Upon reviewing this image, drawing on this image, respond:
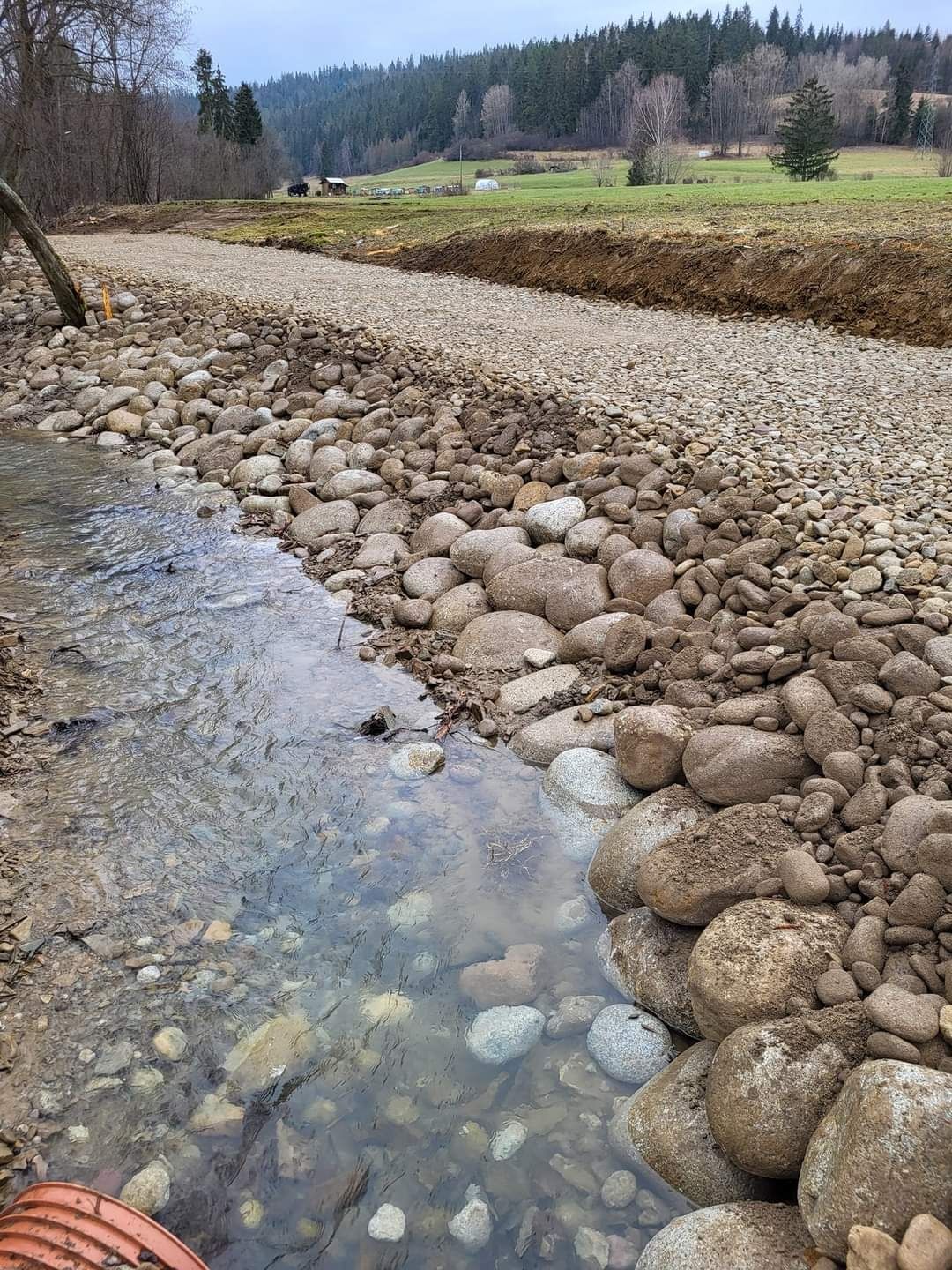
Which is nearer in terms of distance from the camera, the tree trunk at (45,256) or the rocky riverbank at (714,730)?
the rocky riverbank at (714,730)

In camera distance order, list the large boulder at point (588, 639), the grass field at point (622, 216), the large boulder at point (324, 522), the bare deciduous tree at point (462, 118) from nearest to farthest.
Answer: the large boulder at point (588, 639) → the large boulder at point (324, 522) → the grass field at point (622, 216) → the bare deciduous tree at point (462, 118)

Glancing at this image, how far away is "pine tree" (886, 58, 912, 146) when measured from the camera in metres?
58.5

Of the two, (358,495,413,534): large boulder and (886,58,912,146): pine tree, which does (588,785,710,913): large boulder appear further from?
(886,58,912,146): pine tree

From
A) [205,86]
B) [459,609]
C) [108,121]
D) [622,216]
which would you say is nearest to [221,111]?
[205,86]

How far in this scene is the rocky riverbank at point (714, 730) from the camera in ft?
9.25

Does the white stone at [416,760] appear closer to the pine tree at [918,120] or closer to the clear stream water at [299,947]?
the clear stream water at [299,947]

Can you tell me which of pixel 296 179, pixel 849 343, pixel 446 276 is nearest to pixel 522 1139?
pixel 849 343

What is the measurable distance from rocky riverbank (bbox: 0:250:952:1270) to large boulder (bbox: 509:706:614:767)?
2 centimetres

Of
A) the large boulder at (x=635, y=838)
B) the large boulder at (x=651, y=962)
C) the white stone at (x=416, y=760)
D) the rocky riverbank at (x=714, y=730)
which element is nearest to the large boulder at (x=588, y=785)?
the rocky riverbank at (x=714, y=730)

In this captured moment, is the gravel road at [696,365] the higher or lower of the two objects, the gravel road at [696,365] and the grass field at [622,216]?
the lower

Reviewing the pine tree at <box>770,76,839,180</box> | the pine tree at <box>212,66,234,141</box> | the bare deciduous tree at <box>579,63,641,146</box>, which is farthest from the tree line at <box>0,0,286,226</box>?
the bare deciduous tree at <box>579,63,641,146</box>

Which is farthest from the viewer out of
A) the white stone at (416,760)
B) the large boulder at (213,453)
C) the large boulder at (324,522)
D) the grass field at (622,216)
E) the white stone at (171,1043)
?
the grass field at (622,216)

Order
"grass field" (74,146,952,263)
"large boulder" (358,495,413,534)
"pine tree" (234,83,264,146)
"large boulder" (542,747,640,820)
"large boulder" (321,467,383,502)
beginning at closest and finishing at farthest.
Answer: "large boulder" (542,747,640,820)
"large boulder" (358,495,413,534)
"large boulder" (321,467,383,502)
"grass field" (74,146,952,263)
"pine tree" (234,83,264,146)

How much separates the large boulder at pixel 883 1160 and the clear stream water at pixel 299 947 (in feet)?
2.05
